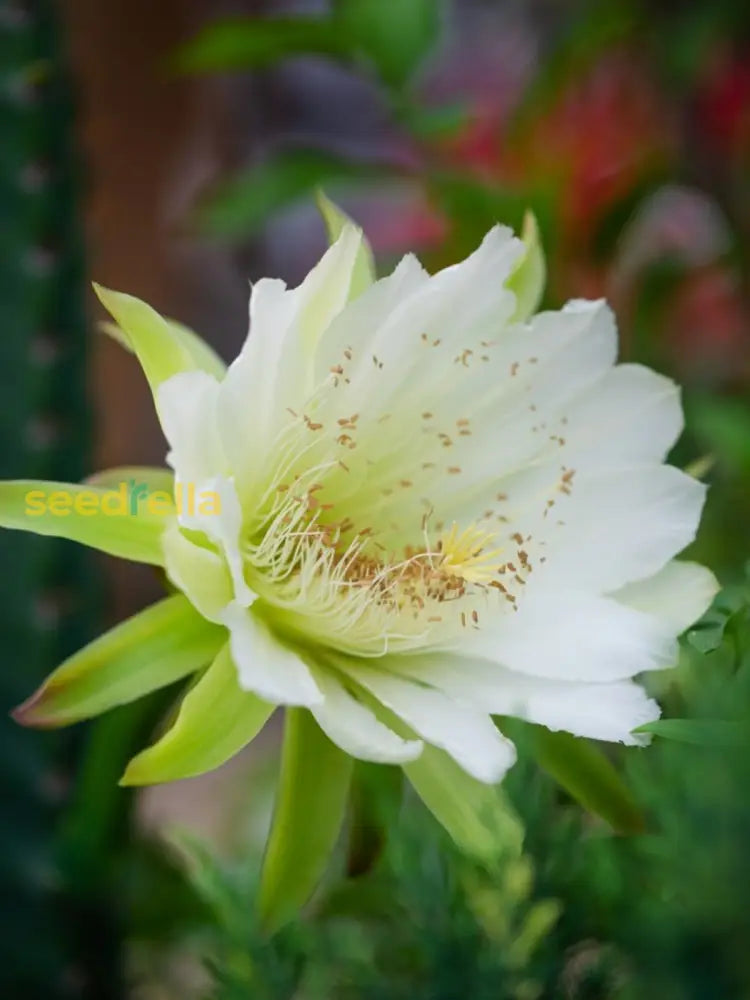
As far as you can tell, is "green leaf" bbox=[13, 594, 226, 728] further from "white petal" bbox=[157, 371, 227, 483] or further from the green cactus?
the green cactus

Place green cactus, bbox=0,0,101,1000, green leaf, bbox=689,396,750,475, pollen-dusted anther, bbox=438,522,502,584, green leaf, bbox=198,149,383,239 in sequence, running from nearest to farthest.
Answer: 1. pollen-dusted anther, bbox=438,522,502,584
2. green cactus, bbox=0,0,101,1000
3. green leaf, bbox=689,396,750,475
4. green leaf, bbox=198,149,383,239

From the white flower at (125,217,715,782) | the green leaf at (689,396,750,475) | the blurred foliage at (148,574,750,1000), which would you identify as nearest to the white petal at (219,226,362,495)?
the white flower at (125,217,715,782)


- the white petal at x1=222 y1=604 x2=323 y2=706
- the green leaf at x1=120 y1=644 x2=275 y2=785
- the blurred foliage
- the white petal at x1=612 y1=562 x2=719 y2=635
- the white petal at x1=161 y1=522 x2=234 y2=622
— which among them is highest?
the white petal at x1=161 y1=522 x2=234 y2=622

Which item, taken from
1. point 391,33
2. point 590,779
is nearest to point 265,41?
point 391,33

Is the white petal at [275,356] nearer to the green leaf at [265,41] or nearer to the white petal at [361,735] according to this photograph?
the white petal at [361,735]

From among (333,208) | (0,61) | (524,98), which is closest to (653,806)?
(333,208)

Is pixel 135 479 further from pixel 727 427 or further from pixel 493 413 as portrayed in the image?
pixel 727 427

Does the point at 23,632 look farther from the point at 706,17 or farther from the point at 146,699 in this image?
the point at 706,17
